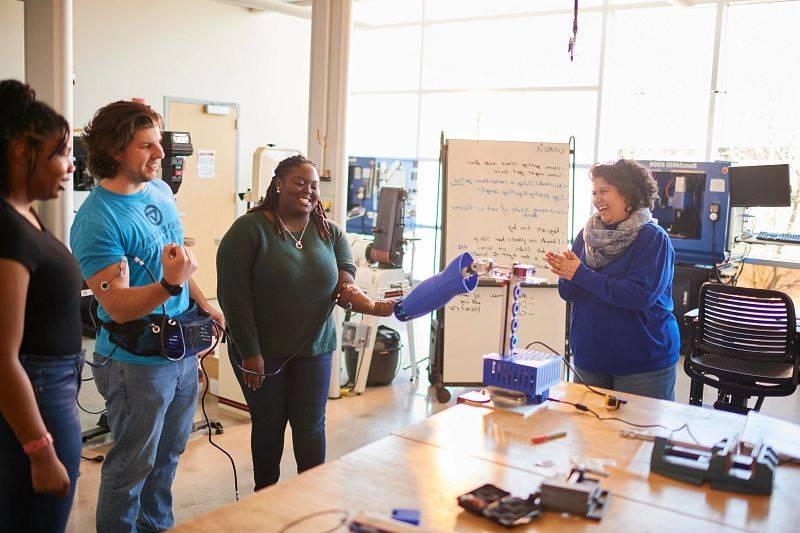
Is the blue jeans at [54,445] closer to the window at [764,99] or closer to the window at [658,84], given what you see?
the window at [764,99]

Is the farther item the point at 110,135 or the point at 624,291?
the point at 624,291

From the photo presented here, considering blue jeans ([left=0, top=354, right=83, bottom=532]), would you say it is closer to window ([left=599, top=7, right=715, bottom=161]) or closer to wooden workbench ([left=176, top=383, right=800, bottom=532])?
wooden workbench ([left=176, top=383, right=800, bottom=532])

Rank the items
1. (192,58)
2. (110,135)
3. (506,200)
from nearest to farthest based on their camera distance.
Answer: (110,135) → (506,200) → (192,58)

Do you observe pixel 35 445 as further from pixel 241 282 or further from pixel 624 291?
pixel 624 291

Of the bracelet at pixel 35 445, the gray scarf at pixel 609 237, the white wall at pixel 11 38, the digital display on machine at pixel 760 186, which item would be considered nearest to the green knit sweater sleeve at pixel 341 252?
the gray scarf at pixel 609 237

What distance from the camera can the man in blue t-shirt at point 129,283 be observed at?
6.86 feet

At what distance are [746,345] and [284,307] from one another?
2.31 m

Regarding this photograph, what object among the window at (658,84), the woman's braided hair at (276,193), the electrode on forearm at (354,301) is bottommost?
the electrode on forearm at (354,301)

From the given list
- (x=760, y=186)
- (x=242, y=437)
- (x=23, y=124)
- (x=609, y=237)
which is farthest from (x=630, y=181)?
(x=760, y=186)

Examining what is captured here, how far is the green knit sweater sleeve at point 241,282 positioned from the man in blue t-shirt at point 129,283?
0.16 m

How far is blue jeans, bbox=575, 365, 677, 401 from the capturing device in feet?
9.30

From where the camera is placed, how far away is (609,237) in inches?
114

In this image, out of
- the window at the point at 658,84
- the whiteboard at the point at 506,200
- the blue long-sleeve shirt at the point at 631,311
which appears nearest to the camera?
the blue long-sleeve shirt at the point at 631,311

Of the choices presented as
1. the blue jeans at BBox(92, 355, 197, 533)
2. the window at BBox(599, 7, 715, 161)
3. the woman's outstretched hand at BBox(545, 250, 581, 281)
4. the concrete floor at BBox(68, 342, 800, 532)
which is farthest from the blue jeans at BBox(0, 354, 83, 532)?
the window at BBox(599, 7, 715, 161)
